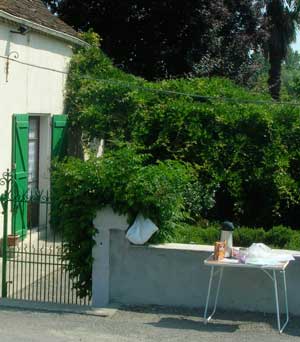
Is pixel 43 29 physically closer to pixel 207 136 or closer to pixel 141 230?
pixel 207 136

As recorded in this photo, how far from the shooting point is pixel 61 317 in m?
7.42

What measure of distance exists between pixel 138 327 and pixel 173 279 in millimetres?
854

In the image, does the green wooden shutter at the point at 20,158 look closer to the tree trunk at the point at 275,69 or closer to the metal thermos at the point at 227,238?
the metal thermos at the point at 227,238

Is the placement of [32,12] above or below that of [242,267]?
above

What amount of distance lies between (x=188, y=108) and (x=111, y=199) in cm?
563

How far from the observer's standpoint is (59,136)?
559 inches

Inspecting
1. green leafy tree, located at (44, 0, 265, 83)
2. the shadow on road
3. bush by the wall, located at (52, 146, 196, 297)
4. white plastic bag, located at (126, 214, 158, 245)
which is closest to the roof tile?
bush by the wall, located at (52, 146, 196, 297)

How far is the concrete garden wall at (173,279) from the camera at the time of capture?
7578mm

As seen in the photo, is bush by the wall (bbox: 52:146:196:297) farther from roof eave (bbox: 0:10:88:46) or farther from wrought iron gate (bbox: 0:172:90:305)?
roof eave (bbox: 0:10:88:46)

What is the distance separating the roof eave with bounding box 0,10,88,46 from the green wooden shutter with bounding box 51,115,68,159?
1539mm

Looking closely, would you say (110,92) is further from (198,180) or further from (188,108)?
(198,180)

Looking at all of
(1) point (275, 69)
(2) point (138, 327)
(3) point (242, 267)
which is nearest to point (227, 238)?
(3) point (242, 267)

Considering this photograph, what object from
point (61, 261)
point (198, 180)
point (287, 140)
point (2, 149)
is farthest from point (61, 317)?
point (287, 140)

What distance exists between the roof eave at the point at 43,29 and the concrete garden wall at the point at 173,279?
16.2 feet
